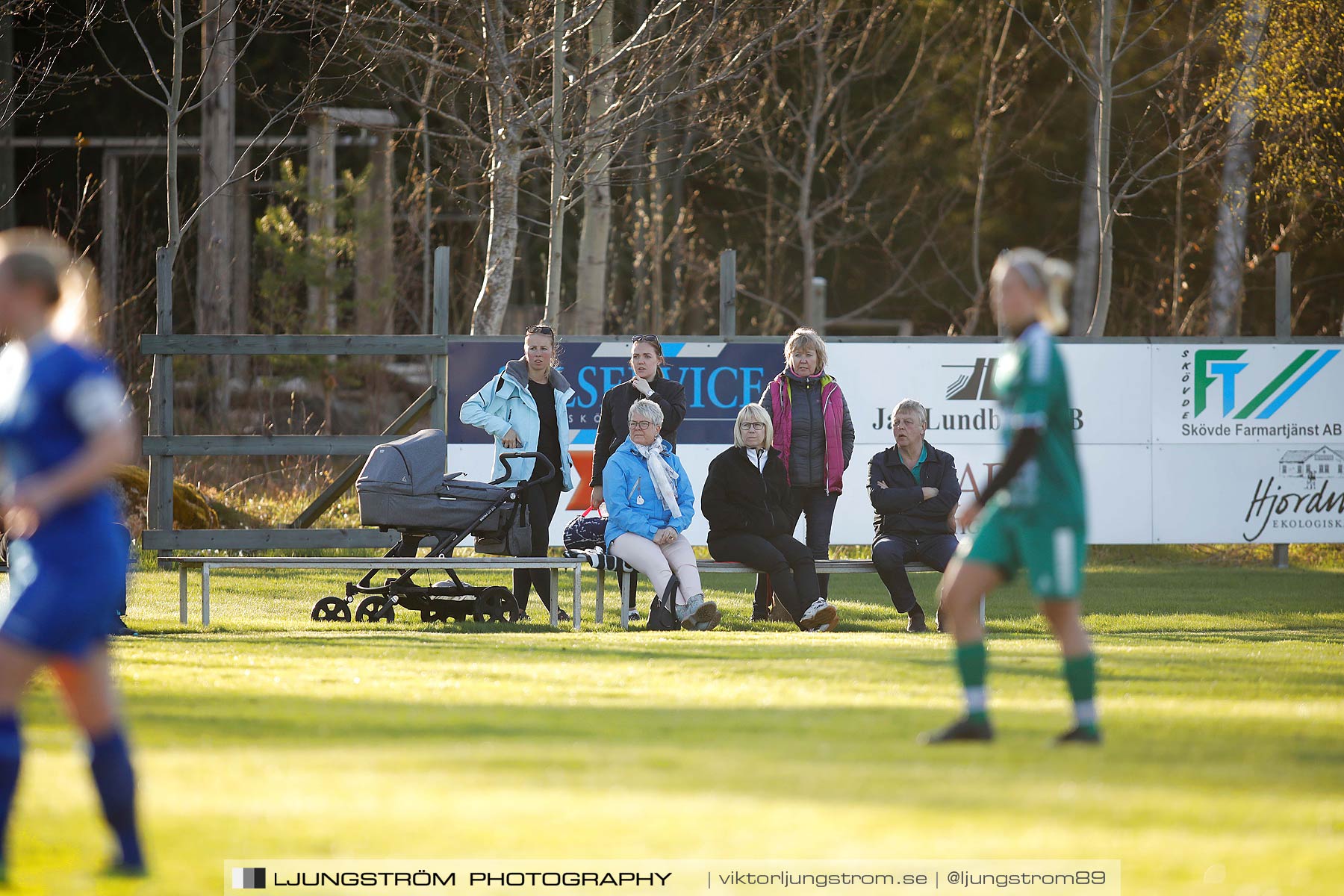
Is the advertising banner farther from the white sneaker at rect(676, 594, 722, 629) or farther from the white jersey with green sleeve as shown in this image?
the white jersey with green sleeve

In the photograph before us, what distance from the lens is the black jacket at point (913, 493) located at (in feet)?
38.5

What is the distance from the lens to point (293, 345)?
1472 centimetres

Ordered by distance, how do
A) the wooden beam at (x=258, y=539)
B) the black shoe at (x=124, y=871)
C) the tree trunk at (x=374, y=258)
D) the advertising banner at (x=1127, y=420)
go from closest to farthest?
the black shoe at (x=124, y=871) → the wooden beam at (x=258, y=539) → the advertising banner at (x=1127, y=420) → the tree trunk at (x=374, y=258)

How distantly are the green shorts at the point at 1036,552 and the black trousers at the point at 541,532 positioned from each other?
614 cm

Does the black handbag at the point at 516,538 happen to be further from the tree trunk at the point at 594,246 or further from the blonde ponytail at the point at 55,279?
the blonde ponytail at the point at 55,279

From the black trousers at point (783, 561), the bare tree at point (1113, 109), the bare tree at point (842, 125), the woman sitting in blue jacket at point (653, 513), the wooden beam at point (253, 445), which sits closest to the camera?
the woman sitting in blue jacket at point (653, 513)

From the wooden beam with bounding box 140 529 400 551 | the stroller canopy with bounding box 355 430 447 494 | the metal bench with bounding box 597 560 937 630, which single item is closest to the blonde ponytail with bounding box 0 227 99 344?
the stroller canopy with bounding box 355 430 447 494

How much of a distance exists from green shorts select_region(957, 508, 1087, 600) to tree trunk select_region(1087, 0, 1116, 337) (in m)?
13.0

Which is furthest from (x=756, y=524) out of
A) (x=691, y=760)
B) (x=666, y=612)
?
(x=691, y=760)

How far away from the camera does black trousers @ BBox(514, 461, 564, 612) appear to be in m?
11.7

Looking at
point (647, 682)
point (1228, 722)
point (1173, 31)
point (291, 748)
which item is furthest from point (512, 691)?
point (1173, 31)

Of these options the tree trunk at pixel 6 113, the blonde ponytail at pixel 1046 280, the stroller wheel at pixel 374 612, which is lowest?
the stroller wheel at pixel 374 612

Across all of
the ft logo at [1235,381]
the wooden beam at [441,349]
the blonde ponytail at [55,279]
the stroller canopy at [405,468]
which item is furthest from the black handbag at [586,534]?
the blonde ponytail at [55,279]

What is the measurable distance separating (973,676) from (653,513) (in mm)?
5928
